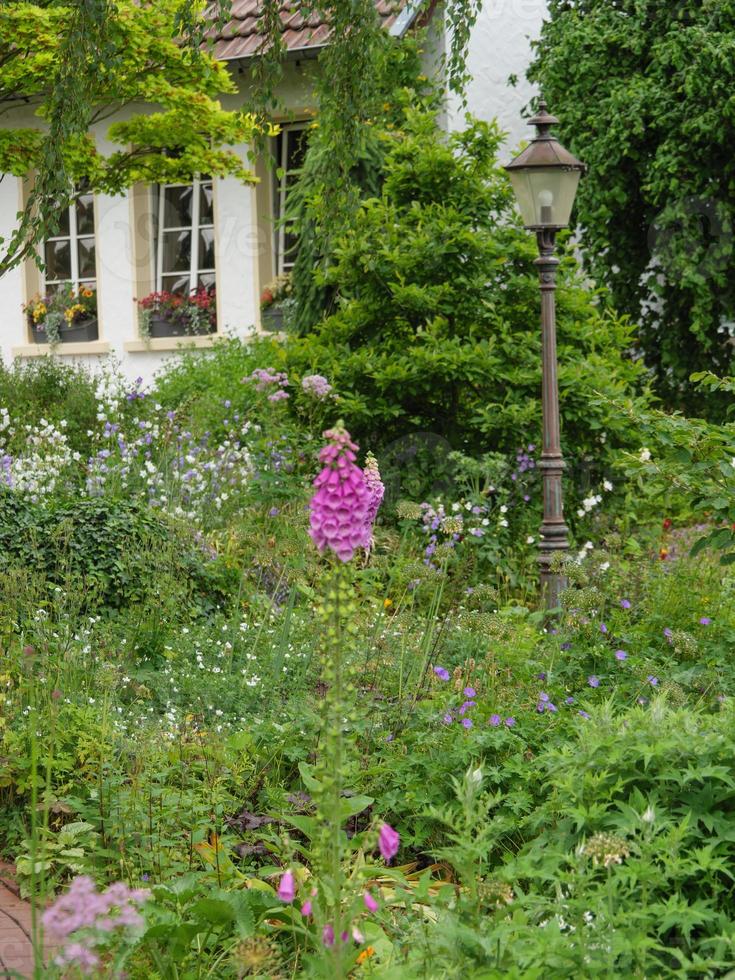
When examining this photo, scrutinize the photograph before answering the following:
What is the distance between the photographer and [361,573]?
5172mm

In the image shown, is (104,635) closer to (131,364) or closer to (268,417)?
(268,417)

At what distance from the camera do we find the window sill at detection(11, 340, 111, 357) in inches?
516

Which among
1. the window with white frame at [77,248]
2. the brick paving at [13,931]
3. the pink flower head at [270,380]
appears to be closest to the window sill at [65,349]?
the window with white frame at [77,248]

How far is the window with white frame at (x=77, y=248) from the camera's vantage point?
1342cm

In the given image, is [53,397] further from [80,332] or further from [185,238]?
[185,238]

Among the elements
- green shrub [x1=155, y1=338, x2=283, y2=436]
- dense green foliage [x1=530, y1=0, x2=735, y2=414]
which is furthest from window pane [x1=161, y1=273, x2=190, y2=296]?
dense green foliage [x1=530, y1=0, x2=735, y2=414]

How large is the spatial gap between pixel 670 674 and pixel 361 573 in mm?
1305

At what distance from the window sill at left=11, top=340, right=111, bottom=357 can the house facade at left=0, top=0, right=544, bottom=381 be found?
0.04 ft

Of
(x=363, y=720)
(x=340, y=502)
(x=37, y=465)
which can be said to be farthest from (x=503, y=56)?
(x=340, y=502)

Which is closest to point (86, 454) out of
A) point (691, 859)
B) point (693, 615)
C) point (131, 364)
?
point (131, 364)

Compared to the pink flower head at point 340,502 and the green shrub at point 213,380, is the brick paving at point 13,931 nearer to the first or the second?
the pink flower head at point 340,502

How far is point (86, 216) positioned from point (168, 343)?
1869 millimetres

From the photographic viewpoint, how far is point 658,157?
10023 millimetres

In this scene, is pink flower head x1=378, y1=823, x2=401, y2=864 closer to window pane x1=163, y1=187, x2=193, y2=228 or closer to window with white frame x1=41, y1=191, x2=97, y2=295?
window pane x1=163, y1=187, x2=193, y2=228
